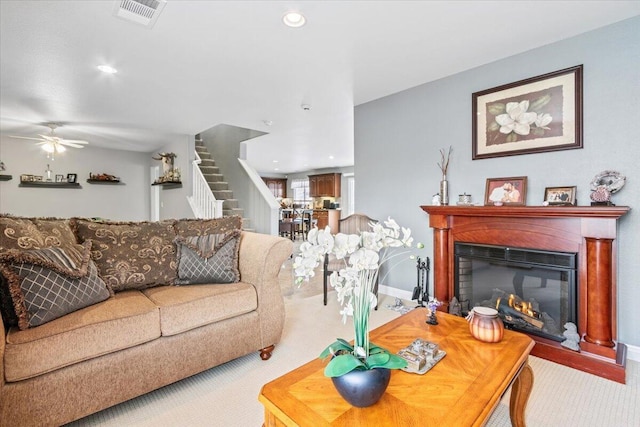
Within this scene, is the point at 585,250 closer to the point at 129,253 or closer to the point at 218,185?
the point at 129,253

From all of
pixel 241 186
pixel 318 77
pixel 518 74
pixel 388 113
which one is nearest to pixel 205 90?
pixel 318 77

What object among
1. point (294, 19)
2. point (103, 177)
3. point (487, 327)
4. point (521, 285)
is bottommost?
point (521, 285)

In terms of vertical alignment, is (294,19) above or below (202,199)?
above

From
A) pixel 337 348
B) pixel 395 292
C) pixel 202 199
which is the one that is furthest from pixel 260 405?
pixel 202 199

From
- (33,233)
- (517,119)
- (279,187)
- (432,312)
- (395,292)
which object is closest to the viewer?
(432,312)

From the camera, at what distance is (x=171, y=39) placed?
2.38 m

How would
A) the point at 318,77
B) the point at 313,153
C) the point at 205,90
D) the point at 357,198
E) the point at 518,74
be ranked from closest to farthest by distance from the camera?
the point at 518,74, the point at 318,77, the point at 205,90, the point at 357,198, the point at 313,153

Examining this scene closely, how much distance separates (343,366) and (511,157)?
2553 millimetres

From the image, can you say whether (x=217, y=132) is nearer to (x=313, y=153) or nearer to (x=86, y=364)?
(x=313, y=153)

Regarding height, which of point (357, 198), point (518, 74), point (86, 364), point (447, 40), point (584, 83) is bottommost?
point (86, 364)

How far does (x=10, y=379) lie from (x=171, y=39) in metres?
2.36

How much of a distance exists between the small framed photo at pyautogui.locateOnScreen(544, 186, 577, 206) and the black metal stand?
120 cm

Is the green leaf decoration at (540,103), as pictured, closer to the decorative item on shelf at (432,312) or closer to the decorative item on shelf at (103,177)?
the decorative item on shelf at (432,312)

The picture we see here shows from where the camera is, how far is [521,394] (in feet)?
4.70
